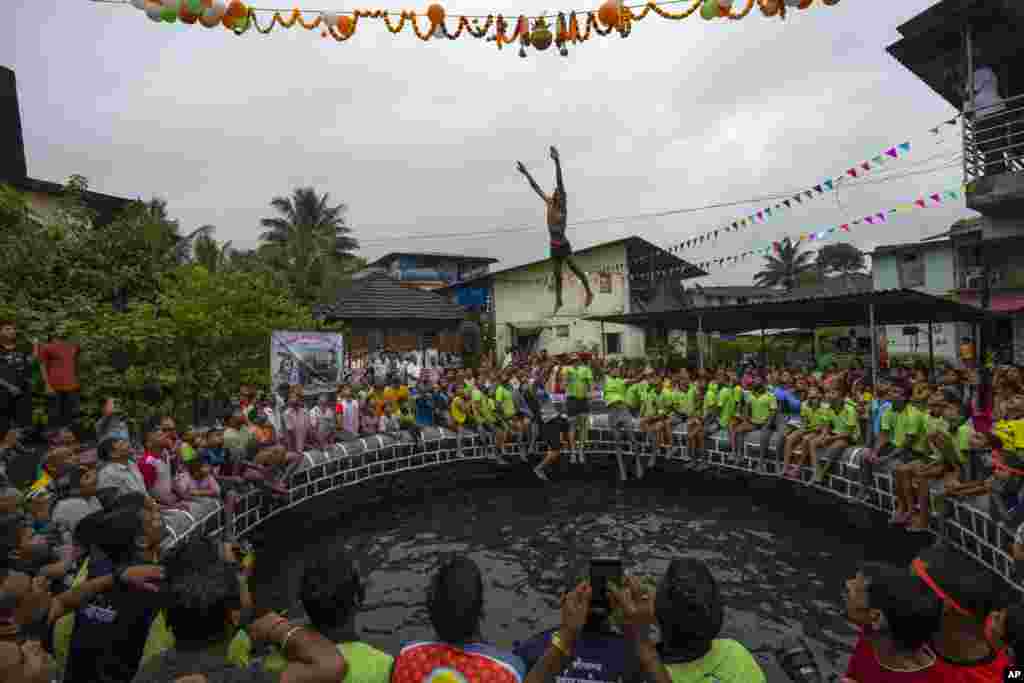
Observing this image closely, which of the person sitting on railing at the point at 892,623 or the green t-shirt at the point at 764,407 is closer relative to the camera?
the person sitting on railing at the point at 892,623

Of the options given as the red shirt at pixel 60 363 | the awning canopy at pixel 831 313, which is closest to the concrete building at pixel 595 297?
the awning canopy at pixel 831 313

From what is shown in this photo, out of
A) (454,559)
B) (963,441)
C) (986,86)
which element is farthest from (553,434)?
(986,86)

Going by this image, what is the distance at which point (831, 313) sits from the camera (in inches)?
643

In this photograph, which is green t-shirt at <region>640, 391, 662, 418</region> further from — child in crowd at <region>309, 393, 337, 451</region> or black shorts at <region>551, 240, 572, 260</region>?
child in crowd at <region>309, 393, 337, 451</region>

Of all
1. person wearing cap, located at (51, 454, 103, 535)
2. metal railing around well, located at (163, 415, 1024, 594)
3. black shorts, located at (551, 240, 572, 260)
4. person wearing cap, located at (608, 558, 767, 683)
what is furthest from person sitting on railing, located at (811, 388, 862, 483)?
person wearing cap, located at (51, 454, 103, 535)

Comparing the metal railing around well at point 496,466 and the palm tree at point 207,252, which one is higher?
the palm tree at point 207,252

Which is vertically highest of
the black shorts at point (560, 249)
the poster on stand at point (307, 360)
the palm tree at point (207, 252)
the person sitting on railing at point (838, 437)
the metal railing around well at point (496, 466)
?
the palm tree at point (207, 252)

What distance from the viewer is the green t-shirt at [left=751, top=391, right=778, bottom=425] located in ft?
37.5

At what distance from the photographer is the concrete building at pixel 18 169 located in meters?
16.7

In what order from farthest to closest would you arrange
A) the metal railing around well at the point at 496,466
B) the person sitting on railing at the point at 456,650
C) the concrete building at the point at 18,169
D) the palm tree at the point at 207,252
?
1. the palm tree at the point at 207,252
2. the concrete building at the point at 18,169
3. the metal railing around well at the point at 496,466
4. the person sitting on railing at the point at 456,650

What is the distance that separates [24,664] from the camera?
2121mm

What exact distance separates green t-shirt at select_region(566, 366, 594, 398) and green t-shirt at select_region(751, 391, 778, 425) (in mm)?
3922

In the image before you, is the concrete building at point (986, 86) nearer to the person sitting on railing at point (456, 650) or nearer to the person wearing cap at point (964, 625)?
the person wearing cap at point (964, 625)

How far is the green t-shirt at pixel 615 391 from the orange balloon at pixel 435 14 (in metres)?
8.75
